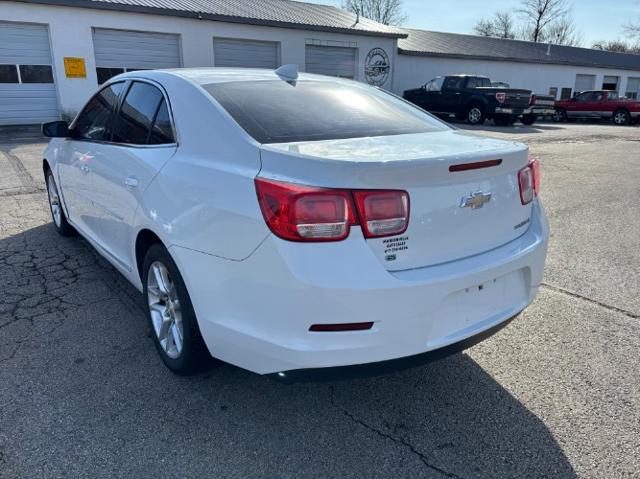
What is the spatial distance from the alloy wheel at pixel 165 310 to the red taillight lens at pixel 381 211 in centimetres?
122

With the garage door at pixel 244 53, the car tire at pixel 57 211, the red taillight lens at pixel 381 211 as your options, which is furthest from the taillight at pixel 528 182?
the garage door at pixel 244 53

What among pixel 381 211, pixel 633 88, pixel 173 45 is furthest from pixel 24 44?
pixel 633 88

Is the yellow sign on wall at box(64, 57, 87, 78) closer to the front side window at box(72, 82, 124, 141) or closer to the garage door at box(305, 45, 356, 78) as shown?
the garage door at box(305, 45, 356, 78)

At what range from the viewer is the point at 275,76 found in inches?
132

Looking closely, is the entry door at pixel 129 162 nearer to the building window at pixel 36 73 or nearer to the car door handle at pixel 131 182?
the car door handle at pixel 131 182

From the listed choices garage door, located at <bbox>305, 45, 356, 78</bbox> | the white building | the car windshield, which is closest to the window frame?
the car windshield

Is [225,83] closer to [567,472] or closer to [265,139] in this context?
[265,139]

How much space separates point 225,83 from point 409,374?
2031 mm

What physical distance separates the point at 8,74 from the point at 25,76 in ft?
1.50

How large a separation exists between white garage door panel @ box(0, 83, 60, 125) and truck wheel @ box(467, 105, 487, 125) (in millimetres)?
15529

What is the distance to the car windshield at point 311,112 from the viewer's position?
8.52ft

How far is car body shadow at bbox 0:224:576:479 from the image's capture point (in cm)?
223

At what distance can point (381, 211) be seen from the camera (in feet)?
6.76

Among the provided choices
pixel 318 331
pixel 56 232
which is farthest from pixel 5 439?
pixel 56 232
